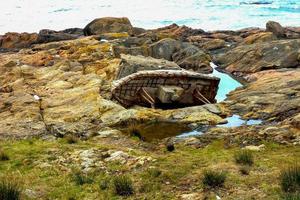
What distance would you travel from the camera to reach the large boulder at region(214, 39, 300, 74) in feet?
126

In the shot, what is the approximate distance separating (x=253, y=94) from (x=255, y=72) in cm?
1055

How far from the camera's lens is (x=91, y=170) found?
1619 cm

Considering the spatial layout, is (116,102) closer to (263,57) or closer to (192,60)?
(192,60)

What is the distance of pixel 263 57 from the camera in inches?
1594

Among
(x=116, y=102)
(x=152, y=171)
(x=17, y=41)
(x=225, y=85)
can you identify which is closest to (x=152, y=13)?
(x=17, y=41)

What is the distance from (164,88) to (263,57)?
13614mm

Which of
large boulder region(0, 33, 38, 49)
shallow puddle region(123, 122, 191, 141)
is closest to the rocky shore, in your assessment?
shallow puddle region(123, 122, 191, 141)

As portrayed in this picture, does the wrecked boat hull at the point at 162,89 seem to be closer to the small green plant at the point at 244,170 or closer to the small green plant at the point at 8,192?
the small green plant at the point at 244,170

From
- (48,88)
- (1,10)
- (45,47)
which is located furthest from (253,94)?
(1,10)

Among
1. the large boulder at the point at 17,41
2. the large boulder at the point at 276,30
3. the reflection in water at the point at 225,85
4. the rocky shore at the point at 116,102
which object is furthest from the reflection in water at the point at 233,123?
the large boulder at the point at 17,41

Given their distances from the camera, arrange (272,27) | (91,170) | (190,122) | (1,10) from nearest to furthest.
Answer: (91,170) → (190,122) → (272,27) → (1,10)

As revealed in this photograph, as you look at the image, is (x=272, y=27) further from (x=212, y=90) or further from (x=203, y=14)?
(x=203, y=14)

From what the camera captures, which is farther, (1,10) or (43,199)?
(1,10)

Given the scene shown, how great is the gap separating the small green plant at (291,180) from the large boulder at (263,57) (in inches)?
1024
